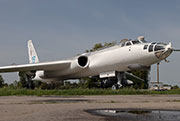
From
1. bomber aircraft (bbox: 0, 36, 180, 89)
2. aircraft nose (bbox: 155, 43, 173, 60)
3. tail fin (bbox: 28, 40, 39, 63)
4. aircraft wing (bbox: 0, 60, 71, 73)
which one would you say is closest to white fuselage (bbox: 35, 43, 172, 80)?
bomber aircraft (bbox: 0, 36, 180, 89)

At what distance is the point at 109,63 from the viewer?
16.6 meters

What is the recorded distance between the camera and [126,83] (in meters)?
18.6

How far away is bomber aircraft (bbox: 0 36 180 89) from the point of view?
14.4 m

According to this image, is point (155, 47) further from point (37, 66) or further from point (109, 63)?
point (37, 66)

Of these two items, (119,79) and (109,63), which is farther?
(119,79)

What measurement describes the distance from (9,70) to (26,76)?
6.60 ft

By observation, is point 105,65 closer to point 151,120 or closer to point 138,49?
point 138,49

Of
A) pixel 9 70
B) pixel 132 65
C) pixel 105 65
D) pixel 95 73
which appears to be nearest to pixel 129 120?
pixel 132 65

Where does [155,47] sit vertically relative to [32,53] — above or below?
below

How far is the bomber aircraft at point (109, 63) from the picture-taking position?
14422 millimetres

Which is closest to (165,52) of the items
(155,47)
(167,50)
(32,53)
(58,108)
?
(167,50)

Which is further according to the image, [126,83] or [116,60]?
[126,83]

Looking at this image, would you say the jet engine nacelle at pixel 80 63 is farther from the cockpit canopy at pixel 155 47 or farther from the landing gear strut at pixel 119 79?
the cockpit canopy at pixel 155 47

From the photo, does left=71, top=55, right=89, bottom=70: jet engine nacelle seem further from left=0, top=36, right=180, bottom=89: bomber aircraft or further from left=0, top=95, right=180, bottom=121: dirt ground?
left=0, top=95, right=180, bottom=121: dirt ground
